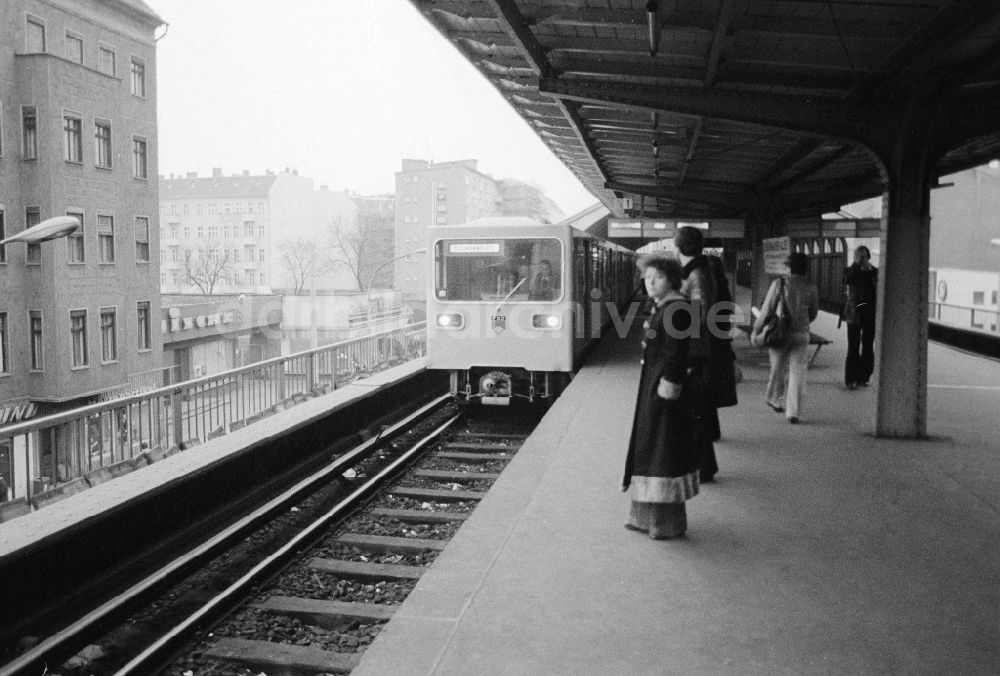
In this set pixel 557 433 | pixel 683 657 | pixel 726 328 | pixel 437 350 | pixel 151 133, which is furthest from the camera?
pixel 437 350

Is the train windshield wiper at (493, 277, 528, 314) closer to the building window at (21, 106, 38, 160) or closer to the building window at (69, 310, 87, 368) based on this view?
the building window at (69, 310, 87, 368)

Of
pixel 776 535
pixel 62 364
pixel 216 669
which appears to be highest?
pixel 62 364

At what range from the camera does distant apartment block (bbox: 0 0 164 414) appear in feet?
24.8

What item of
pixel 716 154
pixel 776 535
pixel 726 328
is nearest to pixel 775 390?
pixel 726 328

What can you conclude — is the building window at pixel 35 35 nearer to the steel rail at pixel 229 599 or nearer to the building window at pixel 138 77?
the building window at pixel 138 77

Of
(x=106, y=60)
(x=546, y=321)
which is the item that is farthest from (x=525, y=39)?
(x=106, y=60)

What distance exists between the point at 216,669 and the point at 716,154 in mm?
12831

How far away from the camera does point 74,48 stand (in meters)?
8.55

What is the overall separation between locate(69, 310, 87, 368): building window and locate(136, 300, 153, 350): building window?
Answer: 1.11 meters

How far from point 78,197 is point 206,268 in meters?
5.07

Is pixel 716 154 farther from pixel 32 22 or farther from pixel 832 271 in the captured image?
pixel 832 271

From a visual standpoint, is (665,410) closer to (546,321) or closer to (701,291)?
(701,291)

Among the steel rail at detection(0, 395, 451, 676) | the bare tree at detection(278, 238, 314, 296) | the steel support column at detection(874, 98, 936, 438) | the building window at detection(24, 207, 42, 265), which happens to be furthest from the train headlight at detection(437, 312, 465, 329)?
the bare tree at detection(278, 238, 314, 296)

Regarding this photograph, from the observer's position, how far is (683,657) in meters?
3.38
